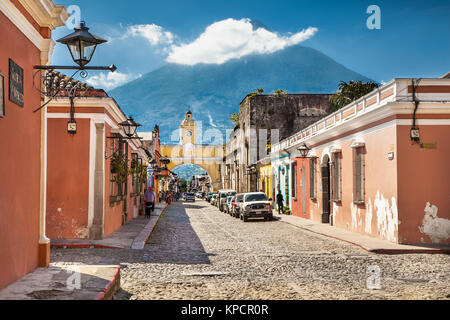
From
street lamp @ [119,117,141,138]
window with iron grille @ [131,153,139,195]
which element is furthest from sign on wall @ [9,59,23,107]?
window with iron grille @ [131,153,139,195]

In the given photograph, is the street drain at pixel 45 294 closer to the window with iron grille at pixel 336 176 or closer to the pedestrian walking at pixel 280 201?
the window with iron grille at pixel 336 176

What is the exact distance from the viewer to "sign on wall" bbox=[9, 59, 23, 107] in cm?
714

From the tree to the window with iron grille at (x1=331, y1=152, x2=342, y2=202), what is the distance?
16.5 meters

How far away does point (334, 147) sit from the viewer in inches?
791

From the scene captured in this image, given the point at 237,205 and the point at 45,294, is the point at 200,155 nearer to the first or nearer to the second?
the point at 237,205

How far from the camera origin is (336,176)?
20.3 meters

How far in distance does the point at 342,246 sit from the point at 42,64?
901 centimetres

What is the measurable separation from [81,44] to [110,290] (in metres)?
3.50

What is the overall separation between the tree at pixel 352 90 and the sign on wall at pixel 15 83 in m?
30.7

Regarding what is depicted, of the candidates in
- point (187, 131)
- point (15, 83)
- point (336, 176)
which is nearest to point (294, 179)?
point (336, 176)

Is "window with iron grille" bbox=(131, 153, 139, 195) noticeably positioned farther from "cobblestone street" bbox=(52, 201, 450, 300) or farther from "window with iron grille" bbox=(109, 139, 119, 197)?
"cobblestone street" bbox=(52, 201, 450, 300)

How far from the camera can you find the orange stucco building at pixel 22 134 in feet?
22.6

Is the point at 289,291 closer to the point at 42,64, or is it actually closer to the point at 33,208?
the point at 33,208
